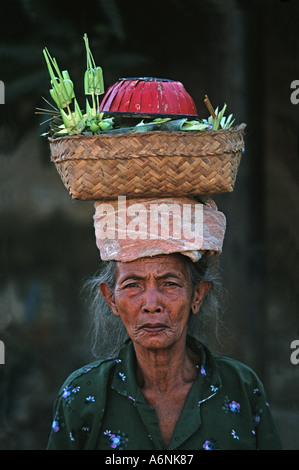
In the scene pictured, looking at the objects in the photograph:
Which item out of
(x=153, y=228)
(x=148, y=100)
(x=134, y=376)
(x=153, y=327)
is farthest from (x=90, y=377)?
(x=148, y=100)

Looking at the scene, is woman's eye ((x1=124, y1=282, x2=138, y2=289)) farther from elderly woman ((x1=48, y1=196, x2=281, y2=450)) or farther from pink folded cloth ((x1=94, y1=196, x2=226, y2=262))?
pink folded cloth ((x1=94, y1=196, x2=226, y2=262))

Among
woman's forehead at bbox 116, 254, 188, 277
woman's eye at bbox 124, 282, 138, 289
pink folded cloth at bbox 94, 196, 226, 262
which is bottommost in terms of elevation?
woman's eye at bbox 124, 282, 138, 289

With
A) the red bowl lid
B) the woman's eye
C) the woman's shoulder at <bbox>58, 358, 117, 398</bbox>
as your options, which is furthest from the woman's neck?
the red bowl lid

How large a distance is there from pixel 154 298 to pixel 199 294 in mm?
306

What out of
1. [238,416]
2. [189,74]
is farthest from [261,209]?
[238,416]

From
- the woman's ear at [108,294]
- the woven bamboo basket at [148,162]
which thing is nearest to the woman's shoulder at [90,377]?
the woman's ear at [108,294]

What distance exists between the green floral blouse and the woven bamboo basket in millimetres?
775

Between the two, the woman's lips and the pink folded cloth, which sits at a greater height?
the pink folded cloth

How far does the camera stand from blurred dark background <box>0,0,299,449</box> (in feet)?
17.3

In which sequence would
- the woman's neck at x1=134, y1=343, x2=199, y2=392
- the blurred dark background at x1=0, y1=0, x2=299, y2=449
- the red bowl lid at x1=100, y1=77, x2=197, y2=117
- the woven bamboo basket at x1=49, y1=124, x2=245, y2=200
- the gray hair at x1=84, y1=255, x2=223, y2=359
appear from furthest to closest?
the blurred dark background at x1=0, y1=0, x2=299, y2=449, the gray hair at x1=84, y1=255, x2=223, y2=359, the woman's neck at x1=134, y1=343, x2=199, y2=392, the red bowl lid at x1=100, y1=77, x2=197, y2=117, the woven bamboo basket at x1=49, y1=124, x2=245, y2=200

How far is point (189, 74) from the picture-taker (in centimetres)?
541

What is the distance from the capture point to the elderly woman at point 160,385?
3002mm

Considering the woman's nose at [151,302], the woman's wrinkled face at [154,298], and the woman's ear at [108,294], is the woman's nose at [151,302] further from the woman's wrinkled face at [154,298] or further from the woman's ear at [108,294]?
the woman's ear at [108,294]

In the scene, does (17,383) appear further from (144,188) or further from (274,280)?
(144,188)
